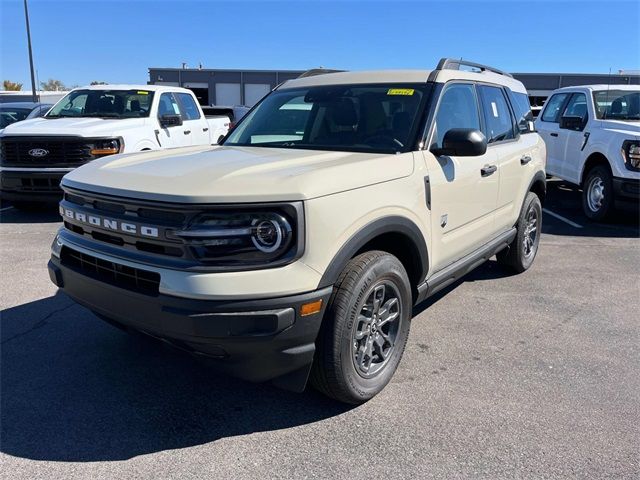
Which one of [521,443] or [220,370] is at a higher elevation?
[220,370]

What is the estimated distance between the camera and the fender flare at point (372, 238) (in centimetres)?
266

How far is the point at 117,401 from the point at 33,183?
18.4ft

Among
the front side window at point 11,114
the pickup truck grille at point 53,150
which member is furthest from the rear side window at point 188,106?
the front side window at point 11,114

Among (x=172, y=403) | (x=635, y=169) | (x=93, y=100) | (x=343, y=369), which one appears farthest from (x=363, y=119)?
(x=93, y=100)

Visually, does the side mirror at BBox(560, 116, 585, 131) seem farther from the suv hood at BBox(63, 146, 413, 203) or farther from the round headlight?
the round headlight

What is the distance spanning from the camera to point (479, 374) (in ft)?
11.5

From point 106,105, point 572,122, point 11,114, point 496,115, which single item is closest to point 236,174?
point 496,115

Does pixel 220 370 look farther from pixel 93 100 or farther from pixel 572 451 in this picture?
pixel 93 100

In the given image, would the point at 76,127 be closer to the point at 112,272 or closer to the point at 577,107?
the point at 112,272

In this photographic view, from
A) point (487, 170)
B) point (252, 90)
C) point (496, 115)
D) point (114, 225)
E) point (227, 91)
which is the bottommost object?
point (114, 225)

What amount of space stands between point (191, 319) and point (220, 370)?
0.40 metres

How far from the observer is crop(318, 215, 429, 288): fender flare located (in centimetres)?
266

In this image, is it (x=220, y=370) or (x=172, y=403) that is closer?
(x=220, y=370)

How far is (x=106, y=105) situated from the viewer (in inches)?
350
